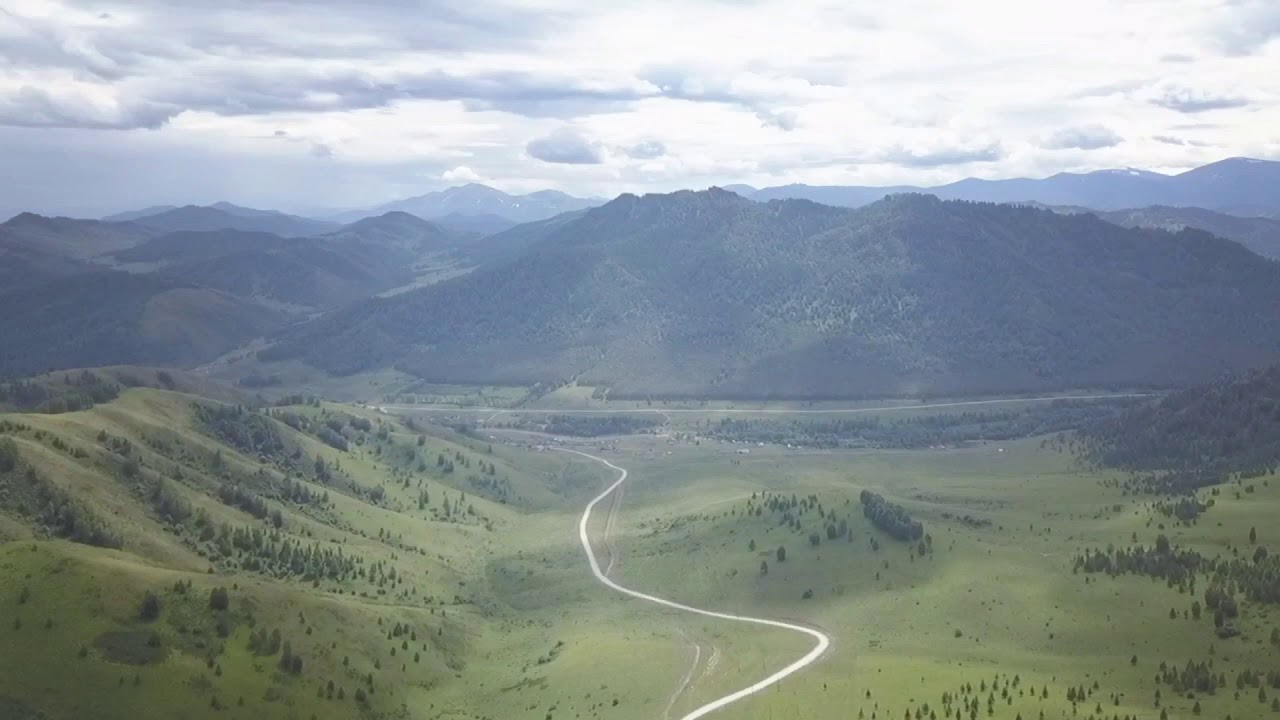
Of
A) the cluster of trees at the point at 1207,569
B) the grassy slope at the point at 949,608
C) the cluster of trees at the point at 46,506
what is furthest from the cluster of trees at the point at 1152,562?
the cluster of trees at the point at 46,506

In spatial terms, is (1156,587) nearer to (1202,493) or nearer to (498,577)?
(1202,493)

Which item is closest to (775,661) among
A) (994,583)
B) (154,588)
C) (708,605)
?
(708,605)

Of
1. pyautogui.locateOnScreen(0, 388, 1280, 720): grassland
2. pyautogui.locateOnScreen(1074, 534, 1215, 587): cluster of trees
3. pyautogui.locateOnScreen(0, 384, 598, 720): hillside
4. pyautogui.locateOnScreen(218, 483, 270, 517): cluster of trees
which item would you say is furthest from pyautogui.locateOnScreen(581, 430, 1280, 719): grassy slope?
pyautogui.locateOnScreen(218, 483, 270, 517): cluster of trees

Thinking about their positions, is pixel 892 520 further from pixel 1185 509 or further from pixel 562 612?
pixel 562 612

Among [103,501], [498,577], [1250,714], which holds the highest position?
[103,501]

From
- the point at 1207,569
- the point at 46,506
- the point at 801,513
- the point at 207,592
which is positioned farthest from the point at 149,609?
the point at 1207,569

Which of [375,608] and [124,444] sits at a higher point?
[124,444]

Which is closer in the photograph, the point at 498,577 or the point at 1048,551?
the point at 1048,551
